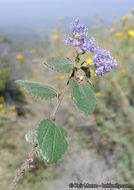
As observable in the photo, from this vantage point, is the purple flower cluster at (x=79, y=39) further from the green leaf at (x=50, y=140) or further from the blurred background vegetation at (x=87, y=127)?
the blurred background vegetation at (x=87, y=127)

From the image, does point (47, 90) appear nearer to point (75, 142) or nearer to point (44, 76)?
point (75, 142)

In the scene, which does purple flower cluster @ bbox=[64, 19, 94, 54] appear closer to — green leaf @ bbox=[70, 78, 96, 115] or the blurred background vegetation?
green leaf @ bbox=[70, 78, 96, 115]

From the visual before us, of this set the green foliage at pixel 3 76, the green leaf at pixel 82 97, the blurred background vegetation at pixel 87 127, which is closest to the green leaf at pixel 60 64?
the green leaf at pixel 82 97

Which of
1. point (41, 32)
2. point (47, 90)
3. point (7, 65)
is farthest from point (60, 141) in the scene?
point (41, 32)

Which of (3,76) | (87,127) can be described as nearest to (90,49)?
(87,127)

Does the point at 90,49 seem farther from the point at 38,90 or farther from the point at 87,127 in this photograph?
the point at 87,127

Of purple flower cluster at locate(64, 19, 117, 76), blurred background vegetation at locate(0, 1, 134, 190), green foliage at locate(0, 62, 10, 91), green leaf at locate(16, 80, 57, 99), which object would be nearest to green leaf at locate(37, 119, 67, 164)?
green leaf at locate(16, 80, 57, 99)
